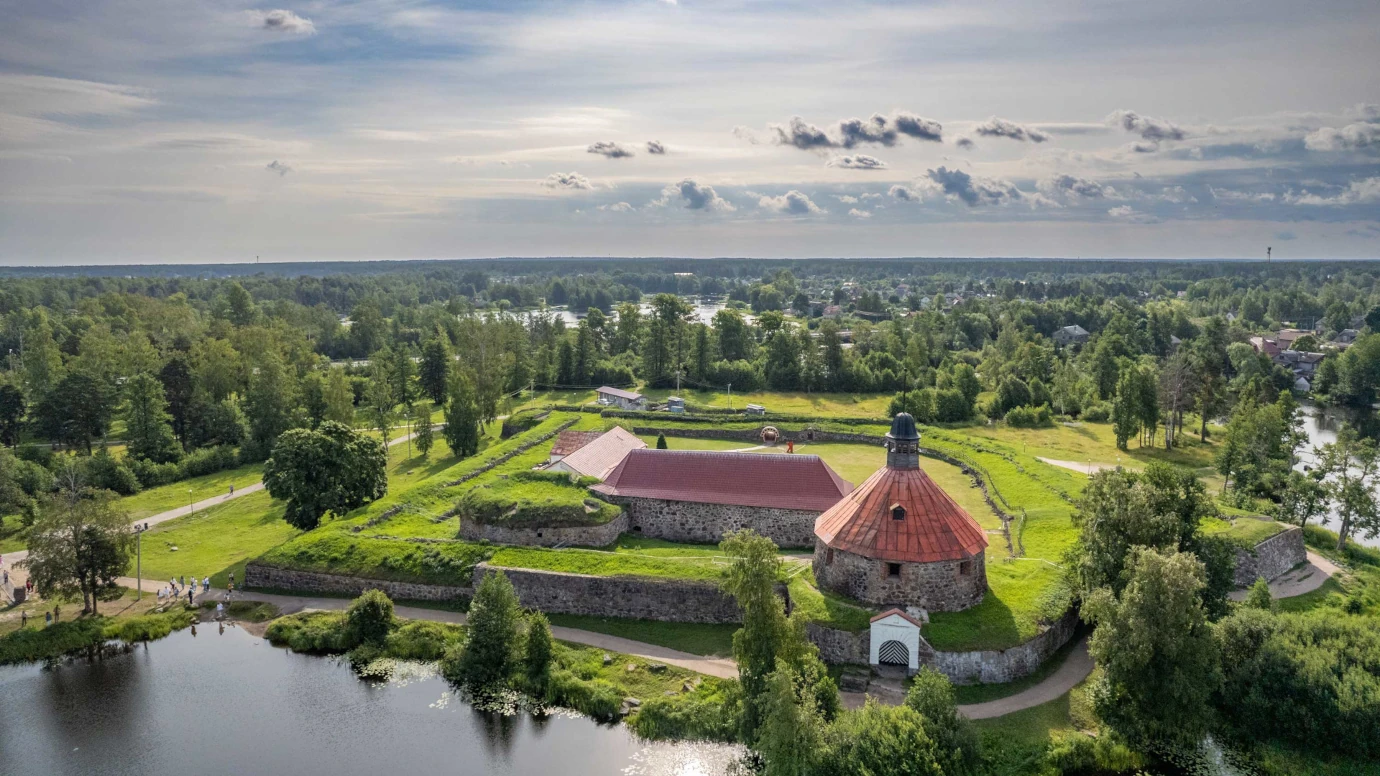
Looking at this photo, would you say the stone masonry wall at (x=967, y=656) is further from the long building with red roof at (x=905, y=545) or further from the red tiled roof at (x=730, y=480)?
the red tiled roof at (x=730, y=480)

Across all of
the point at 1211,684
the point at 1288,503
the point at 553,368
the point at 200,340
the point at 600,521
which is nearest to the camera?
the point at 1211,684

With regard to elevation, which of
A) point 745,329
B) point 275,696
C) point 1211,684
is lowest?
point 275,696

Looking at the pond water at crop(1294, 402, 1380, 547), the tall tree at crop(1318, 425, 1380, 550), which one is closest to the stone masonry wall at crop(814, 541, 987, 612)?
the tall tree at crop(1318, 425, 1380, 550)

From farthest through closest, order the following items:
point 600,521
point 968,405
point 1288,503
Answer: point 968,405, point 1288,503, point 600,521

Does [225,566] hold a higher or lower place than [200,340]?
lower

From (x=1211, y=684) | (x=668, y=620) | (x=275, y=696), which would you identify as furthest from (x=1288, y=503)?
(x=275, y=696)

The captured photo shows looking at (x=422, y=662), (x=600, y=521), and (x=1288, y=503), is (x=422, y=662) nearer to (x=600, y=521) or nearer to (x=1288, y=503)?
(x=600, y=521)

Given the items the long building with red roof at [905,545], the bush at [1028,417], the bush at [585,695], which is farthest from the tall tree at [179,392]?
the bush at [1028,417]
